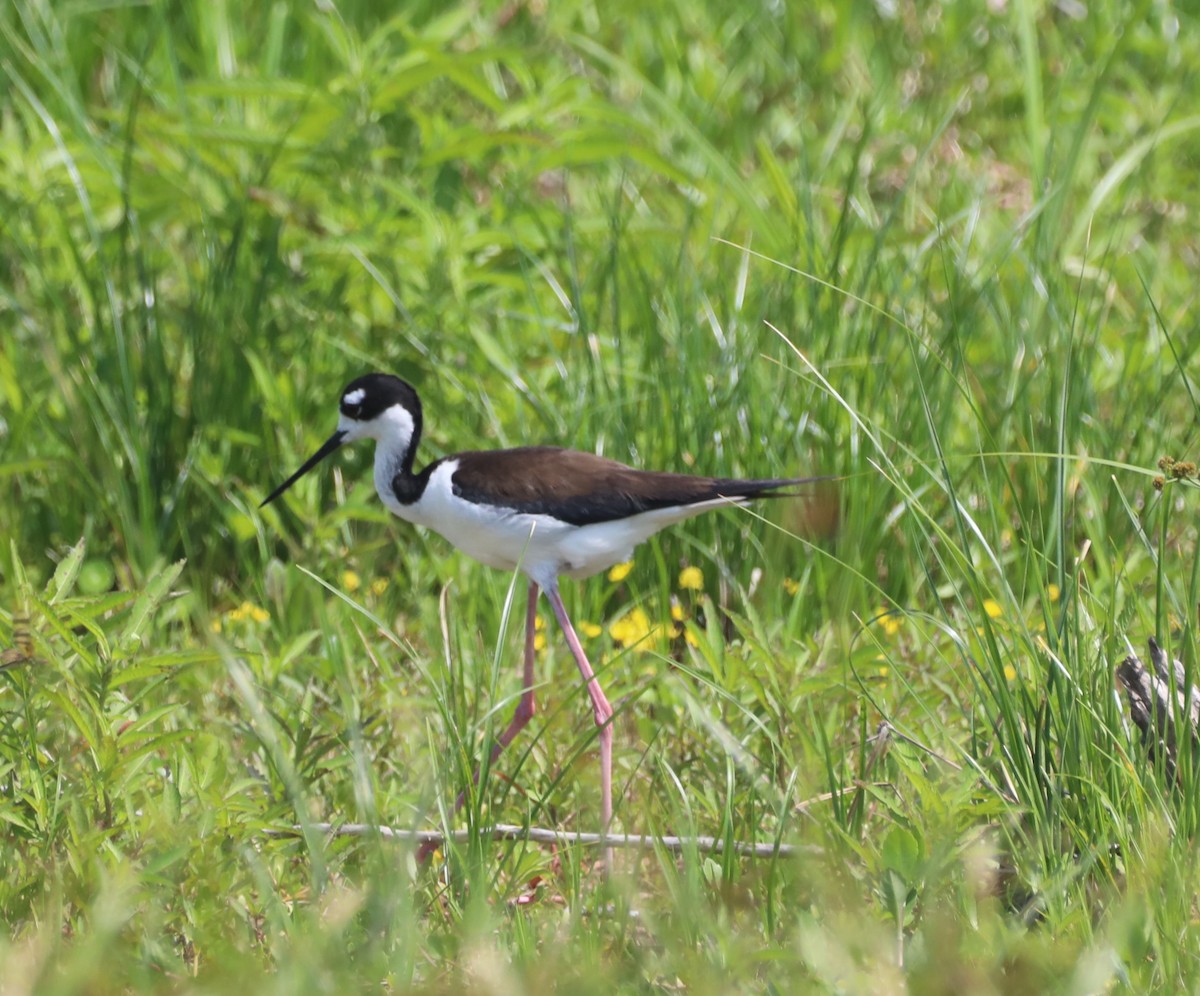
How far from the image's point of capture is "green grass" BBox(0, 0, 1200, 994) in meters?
2.53

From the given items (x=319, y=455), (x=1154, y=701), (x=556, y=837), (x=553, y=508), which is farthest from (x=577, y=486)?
(x=1154, y=701)

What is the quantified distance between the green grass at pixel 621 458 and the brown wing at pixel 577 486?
1.05ft

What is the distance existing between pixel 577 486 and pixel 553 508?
74 millimetres

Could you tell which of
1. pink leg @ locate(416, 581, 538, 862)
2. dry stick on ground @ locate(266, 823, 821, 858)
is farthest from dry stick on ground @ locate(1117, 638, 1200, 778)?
pink leg @ locate(416, 581, 538, 862)

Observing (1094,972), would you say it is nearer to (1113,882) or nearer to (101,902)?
(1113,882)

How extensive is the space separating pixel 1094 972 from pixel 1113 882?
66 centimetres

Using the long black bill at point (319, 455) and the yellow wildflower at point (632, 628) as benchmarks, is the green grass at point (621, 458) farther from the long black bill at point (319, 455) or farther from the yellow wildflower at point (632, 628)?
the long black bill at point (319, 455)

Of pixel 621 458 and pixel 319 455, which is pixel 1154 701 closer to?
pixel 621 458

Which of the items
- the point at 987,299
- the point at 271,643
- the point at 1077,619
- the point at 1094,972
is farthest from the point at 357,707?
the point at 987,299

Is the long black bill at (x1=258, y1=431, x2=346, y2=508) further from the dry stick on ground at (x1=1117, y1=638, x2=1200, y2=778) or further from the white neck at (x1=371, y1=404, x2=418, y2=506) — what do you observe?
the dry stick on ground at (x1=1117, y1=638, x2=1200, y2=778)

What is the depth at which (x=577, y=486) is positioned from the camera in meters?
3.72

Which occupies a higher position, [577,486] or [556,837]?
[577,486]

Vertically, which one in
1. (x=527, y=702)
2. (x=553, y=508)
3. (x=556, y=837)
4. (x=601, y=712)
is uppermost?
(x=553, y=508)

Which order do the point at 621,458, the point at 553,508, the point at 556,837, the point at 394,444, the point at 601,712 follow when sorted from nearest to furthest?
1. the point at 556,837
2. the point at 601,712
3. the point at 553,508
4. the point at 394,444
5. the point at 621,458
